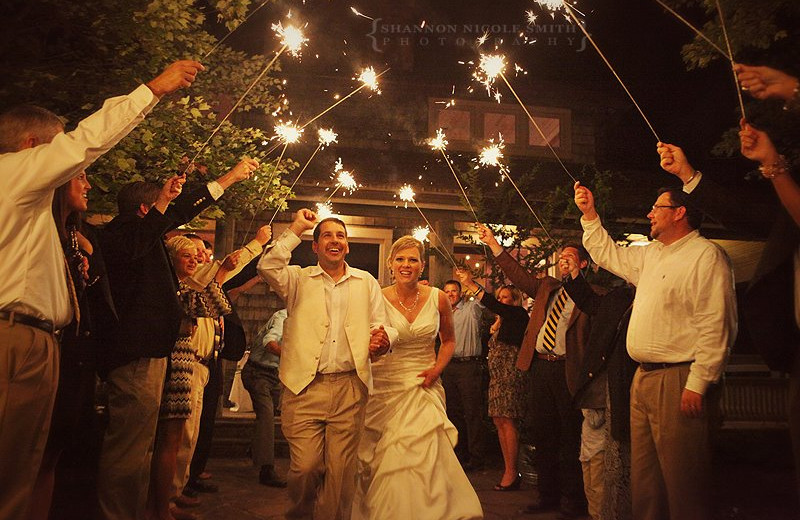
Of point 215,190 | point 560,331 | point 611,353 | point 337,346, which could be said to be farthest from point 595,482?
point 215,190

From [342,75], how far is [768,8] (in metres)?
8.11

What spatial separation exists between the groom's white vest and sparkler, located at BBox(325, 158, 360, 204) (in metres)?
7.36

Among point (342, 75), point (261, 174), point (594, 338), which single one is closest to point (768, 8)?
point (594, 338)

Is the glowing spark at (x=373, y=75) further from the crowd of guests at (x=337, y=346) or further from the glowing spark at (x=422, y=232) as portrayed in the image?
the crowd of guests at (x=337, y=346)

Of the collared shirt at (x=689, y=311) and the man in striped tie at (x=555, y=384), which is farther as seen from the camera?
the man in striped tie at (x=555, y=384)

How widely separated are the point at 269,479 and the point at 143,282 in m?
4.03

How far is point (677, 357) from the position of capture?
4113 millimetres

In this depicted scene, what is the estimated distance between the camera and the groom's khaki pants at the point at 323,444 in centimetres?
444

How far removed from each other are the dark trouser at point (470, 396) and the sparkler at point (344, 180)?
463 centimetres

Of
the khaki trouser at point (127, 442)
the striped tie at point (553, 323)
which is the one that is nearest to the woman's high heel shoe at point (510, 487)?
the striped tie at point (553, 323)

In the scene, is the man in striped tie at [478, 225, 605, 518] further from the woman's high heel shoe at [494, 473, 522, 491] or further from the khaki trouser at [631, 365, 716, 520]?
the khaki trouser at [631, 365, 716, 520]

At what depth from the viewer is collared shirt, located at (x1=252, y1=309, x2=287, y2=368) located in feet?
25.4

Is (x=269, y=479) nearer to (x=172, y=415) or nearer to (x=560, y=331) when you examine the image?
(x=172, y=415)

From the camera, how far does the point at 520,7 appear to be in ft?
47.6
